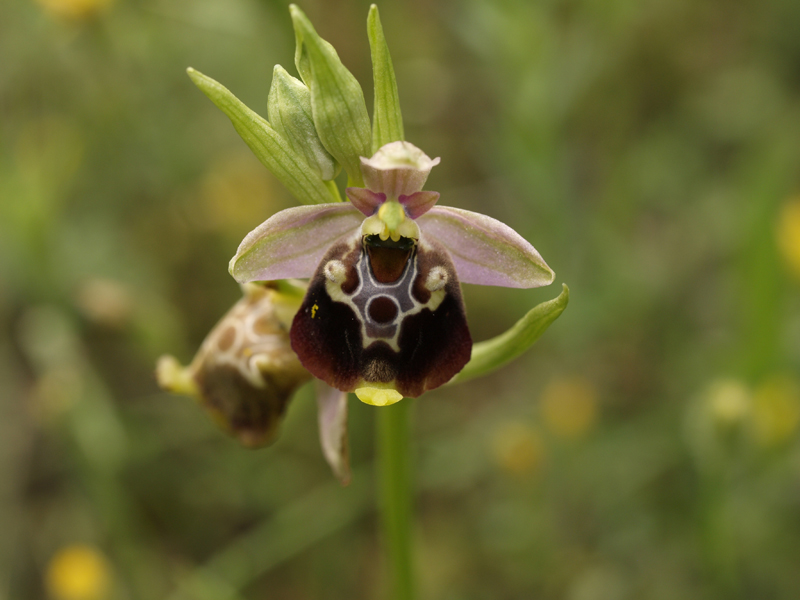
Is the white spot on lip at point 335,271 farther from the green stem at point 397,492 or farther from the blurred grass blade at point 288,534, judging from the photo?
the blurred grass blade at point 288,534

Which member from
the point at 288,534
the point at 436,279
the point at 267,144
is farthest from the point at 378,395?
the point at 288,534

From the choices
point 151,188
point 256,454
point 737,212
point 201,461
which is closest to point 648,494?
point 737,212

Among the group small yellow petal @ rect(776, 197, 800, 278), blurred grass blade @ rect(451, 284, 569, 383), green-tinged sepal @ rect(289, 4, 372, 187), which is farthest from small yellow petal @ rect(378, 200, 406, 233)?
small yellow petal @ rect(776, 197, 800, 278)

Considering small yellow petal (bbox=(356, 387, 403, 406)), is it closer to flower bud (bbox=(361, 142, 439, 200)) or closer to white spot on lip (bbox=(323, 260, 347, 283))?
white spot on lip (bbox=(323, 260, 347, 283))

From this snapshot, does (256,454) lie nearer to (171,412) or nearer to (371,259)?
(171,412)

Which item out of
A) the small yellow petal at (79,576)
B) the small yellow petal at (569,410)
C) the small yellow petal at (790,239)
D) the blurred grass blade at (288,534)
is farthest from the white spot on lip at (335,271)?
the small yellow petal at (790,239)

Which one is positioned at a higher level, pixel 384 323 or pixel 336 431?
pixel 384 323

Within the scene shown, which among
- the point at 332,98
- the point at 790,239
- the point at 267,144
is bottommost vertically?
the point at 790,239

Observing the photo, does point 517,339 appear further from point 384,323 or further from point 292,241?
point 292,241
